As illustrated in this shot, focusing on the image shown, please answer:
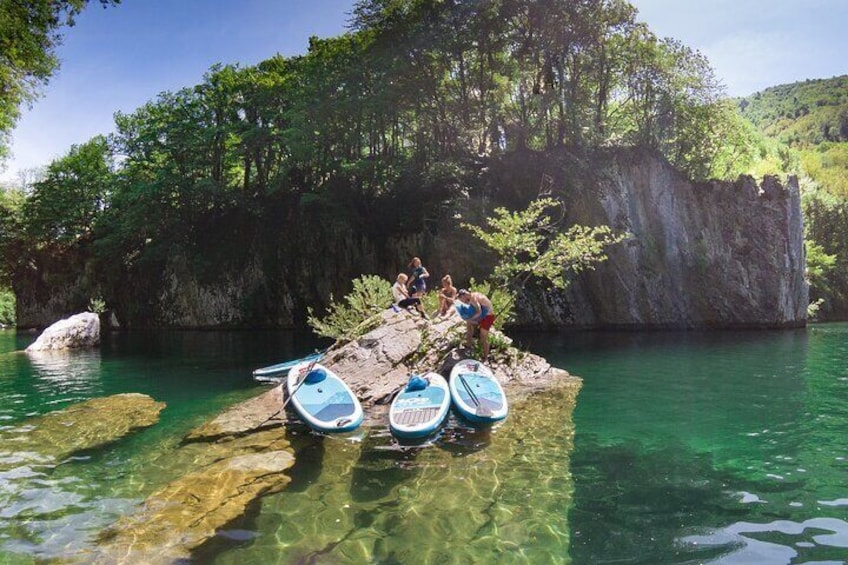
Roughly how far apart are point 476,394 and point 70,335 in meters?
23.7

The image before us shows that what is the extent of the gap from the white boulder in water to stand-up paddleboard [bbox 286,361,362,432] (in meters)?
19.9

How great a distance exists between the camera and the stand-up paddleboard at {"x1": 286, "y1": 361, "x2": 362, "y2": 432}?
8.68 meters

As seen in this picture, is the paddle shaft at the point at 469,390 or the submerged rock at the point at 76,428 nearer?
the submerged rock at the point at 76,428

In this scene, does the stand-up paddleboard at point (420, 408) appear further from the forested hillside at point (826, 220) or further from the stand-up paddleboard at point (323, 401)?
the forested hillside at point (826, 220)

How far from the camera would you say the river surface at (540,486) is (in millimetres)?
5035

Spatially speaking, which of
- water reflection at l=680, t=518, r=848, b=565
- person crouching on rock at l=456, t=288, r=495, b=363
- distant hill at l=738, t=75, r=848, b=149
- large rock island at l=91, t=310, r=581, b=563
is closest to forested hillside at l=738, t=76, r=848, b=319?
distant hill at l=738, t=75, r=848, b=149

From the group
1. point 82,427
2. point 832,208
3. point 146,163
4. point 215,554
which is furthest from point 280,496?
point 832,208

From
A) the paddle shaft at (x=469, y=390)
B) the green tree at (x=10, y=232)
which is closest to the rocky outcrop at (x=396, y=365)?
the paddle shaft at (x=469, y=390)

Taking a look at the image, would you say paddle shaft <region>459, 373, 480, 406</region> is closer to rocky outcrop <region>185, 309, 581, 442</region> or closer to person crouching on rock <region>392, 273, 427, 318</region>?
rocky outcrop <region>185, 309, 581, 442</region>

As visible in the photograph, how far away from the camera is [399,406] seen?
9.18m

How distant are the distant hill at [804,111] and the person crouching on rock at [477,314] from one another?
89.7 metres

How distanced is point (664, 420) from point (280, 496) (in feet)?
22.8

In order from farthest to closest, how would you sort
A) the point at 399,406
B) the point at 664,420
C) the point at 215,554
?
the point at 664,420
the point at 399,406
the point at 215,554

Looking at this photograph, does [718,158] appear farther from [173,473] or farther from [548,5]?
[173,473]
